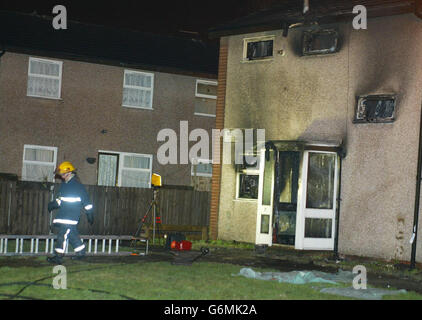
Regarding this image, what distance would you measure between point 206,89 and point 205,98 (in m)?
0.40

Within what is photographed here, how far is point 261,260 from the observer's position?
15141 millimetres

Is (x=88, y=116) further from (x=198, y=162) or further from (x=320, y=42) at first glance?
(x=320, y=42)

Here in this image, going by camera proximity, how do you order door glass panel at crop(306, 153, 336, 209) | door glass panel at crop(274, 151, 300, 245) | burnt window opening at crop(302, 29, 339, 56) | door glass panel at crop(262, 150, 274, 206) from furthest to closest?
door glass panel at crop(262, 150, 274, 206), door glass panel at crop(274, 151, 300, 245), burnt window opening at crop(302, 29, 339, 56), door glass panel at crop(306, 153, 336, 209)

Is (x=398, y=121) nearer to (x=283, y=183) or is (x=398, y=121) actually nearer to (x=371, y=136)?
(x=371, y=136)

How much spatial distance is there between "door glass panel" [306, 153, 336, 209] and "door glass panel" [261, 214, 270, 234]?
126 centimetres

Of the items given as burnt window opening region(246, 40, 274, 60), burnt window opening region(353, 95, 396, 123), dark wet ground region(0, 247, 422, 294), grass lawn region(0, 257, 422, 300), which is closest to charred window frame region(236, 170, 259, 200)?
dark wet ground region(0, 247, 422, 294)

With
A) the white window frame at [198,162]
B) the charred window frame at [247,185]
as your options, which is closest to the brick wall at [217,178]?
the charred window frame at [247,185]

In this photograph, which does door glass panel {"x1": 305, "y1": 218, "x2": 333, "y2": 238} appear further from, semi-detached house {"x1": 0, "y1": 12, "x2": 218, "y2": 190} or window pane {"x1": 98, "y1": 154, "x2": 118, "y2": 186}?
window pane {"x1": 98, "y1": 154, "x2": 118, "y2": 186}

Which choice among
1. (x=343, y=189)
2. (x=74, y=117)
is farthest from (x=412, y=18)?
(x=74, y=117)

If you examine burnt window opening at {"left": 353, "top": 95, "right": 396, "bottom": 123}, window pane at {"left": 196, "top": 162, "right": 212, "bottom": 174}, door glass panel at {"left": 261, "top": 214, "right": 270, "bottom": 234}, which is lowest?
door glass panel at {"left": 261, "top": 214, "right": 270, "bottom": 234}

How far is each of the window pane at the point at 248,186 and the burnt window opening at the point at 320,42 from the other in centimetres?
389

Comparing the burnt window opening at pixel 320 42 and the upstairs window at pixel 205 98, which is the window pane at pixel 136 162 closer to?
the upstairs window at pixel 205 98

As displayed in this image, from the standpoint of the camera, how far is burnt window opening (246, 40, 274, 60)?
18719mm

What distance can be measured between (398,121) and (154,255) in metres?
6.73
